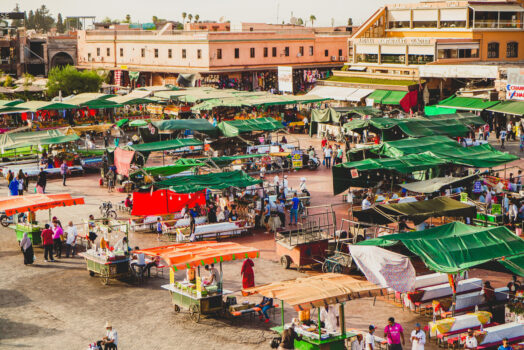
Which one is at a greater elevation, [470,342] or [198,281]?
[198,281]

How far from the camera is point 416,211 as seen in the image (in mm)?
21734

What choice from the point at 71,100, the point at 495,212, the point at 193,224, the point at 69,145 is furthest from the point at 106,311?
the point at 71,100

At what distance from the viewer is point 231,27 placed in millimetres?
95875

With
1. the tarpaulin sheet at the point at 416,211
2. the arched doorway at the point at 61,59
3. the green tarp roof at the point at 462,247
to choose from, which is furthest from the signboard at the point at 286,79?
the arched doorway at the point at 61,59

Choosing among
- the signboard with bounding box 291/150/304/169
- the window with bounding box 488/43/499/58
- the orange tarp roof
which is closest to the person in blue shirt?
the signboard with bounding box 291/150/304/169

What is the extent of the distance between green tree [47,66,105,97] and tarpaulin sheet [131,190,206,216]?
3840 cm

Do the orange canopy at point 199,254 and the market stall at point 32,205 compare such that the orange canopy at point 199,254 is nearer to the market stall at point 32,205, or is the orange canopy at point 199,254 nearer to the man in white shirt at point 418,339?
the man in white shirt at point 418,339

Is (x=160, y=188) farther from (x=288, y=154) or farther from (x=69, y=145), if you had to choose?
(x=69, y=145)

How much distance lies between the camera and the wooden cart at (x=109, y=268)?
67.3 feet

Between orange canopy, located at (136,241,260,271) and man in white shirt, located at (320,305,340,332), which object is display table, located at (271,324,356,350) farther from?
orange canopy, located at (136,241,260,271)

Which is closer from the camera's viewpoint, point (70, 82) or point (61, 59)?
point (70, 82)

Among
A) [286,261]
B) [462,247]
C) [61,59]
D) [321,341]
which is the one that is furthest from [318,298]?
[61,59]

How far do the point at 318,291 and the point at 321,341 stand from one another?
1.05 metres

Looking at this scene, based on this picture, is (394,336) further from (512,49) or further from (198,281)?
(512,49)
